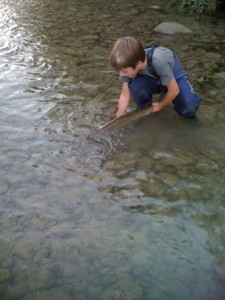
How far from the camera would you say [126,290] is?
2.22 meters

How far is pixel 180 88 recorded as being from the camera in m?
3.61

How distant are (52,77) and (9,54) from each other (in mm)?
936

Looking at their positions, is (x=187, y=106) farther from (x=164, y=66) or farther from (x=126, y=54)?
(x=126, y=54)

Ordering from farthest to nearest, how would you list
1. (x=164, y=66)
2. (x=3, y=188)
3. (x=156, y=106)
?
(x=156, y=106), (x=164, y=66), (x=3, y=188)

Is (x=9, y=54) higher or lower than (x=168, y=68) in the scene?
lower

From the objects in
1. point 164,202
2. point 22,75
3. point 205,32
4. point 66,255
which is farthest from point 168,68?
point 205,32

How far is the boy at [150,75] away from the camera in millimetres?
3096

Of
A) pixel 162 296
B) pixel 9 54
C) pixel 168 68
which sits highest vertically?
pixel 168 68

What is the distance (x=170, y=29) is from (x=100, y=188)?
3.97 m

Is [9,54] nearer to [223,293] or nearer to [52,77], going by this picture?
[52,77]

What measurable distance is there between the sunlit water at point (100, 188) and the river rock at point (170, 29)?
95 cm

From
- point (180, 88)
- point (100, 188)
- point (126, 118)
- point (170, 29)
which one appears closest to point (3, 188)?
point (100, 188)

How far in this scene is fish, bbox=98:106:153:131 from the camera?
3.62 m

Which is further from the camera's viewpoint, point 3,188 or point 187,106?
point 187,106
